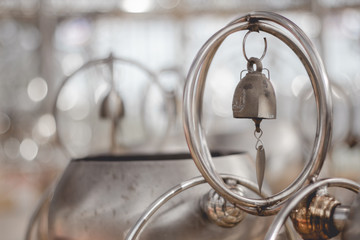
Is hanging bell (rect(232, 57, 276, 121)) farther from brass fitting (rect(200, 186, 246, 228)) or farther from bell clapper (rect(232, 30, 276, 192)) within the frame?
brass fitting (rect(200, 186, 246, 228))

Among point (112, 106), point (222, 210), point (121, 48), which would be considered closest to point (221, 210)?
point (222, 210)

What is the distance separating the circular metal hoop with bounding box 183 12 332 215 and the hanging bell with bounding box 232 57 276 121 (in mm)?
39

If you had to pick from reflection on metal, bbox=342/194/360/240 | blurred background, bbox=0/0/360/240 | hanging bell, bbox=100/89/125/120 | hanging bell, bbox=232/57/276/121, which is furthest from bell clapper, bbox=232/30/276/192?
blurred background, bbox=0/0/360/240

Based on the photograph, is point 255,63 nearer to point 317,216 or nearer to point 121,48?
point 317,216

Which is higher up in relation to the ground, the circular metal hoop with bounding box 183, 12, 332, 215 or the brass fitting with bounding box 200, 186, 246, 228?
the circular metal hoop with bounding box 183, 12, 332, 215

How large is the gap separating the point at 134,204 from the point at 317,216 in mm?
233

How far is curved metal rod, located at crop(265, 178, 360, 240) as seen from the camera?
1.46 ft

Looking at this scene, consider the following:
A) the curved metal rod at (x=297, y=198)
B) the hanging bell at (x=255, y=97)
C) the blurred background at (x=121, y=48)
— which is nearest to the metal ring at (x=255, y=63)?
the hanging bell at (x=255, y=97)

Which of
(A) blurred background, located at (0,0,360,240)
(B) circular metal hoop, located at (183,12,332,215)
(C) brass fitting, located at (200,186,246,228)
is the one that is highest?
(A) blurred background, located at (0,0,360,240)

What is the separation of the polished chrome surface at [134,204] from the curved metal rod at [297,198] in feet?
0.55

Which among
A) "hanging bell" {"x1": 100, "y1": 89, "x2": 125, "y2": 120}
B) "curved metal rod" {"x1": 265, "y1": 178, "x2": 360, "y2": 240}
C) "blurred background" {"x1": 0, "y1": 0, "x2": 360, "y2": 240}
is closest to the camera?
"curved metal rod" {"x1": 265, "y1": 178, "x2": 360, "y2": 240}

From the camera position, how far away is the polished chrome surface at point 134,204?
633mm

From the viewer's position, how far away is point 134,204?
2.15ft

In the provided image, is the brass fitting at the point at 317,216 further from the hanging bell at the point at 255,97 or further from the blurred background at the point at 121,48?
the blurred background at the point at 121,48
